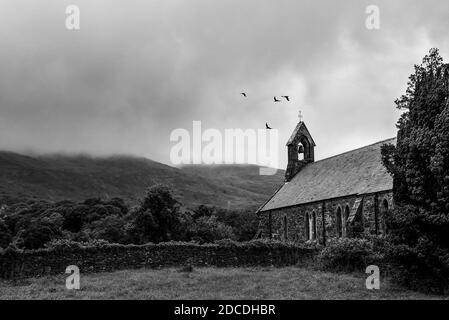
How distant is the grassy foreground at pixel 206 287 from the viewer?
2073cm

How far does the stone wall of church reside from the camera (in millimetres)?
37969

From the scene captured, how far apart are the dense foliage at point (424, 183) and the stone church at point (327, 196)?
521 inches

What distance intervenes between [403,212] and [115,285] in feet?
43.2

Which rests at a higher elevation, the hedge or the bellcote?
the bellcote

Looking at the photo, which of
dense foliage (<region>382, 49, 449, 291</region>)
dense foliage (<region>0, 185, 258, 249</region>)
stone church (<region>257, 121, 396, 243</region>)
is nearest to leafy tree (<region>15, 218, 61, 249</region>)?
dense foliage (<region>0, 185, 258, 249</region>)

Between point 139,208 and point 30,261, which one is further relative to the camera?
point 139,208

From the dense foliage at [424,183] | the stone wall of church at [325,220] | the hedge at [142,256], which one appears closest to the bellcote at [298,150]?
the stone wall of church at [325,220]

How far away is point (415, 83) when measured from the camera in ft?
79.1

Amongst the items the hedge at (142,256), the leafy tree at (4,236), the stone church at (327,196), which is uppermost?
the stone church at (327,196)

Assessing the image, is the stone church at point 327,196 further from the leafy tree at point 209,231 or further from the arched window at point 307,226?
the leafy tree at point 209,231

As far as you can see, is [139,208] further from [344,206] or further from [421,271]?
[421,271]

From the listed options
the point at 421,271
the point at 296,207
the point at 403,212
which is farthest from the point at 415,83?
the point at 296,207

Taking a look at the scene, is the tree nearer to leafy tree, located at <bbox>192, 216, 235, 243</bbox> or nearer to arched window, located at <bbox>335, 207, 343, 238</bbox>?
leafy tree, located at <bbox>192, 216, 235, 243</bbox>
